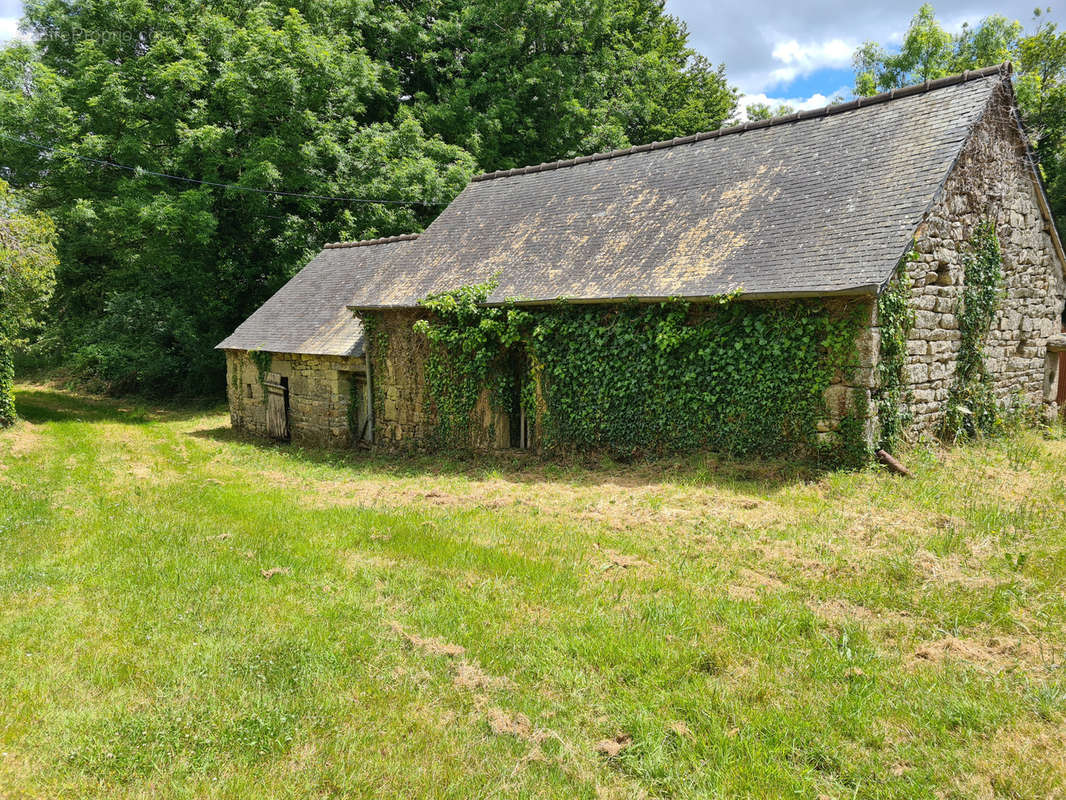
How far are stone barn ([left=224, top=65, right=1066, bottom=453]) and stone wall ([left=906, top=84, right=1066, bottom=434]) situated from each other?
4 centimetres

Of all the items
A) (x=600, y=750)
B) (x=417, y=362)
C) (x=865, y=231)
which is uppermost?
(x=865, y=231)

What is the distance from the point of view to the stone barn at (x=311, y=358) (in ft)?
47.1

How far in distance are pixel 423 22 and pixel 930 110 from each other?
71.2 ft

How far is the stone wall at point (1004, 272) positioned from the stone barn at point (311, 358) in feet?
33.9

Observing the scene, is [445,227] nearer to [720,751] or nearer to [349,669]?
[349,669]

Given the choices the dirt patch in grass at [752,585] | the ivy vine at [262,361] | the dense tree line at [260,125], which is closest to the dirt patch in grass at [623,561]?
the dirt patch in grass at [752,585]

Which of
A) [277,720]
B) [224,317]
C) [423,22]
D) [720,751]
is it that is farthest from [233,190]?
[720,751]

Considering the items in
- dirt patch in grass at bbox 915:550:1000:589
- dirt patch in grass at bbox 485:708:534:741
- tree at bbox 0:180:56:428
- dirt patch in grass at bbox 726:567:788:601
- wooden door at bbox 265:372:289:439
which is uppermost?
tree at bbox 0:180:56:428

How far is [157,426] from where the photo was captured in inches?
702

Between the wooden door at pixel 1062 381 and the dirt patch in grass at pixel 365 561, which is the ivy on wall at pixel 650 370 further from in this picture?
the wooden door at pixel 1062 381

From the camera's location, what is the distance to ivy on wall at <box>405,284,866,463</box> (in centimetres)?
865

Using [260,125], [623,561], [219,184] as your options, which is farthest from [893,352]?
[260,125]

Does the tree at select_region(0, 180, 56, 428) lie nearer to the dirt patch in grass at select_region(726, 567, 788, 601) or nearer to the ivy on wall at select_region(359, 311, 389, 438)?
the ivy on wall at select_region(359, 311, 389, 438)

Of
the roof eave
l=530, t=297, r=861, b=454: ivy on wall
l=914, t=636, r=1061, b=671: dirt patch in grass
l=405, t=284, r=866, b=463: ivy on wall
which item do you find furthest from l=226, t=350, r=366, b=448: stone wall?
l=914, t=636, r=1061, b=671: dirt patch in grass
